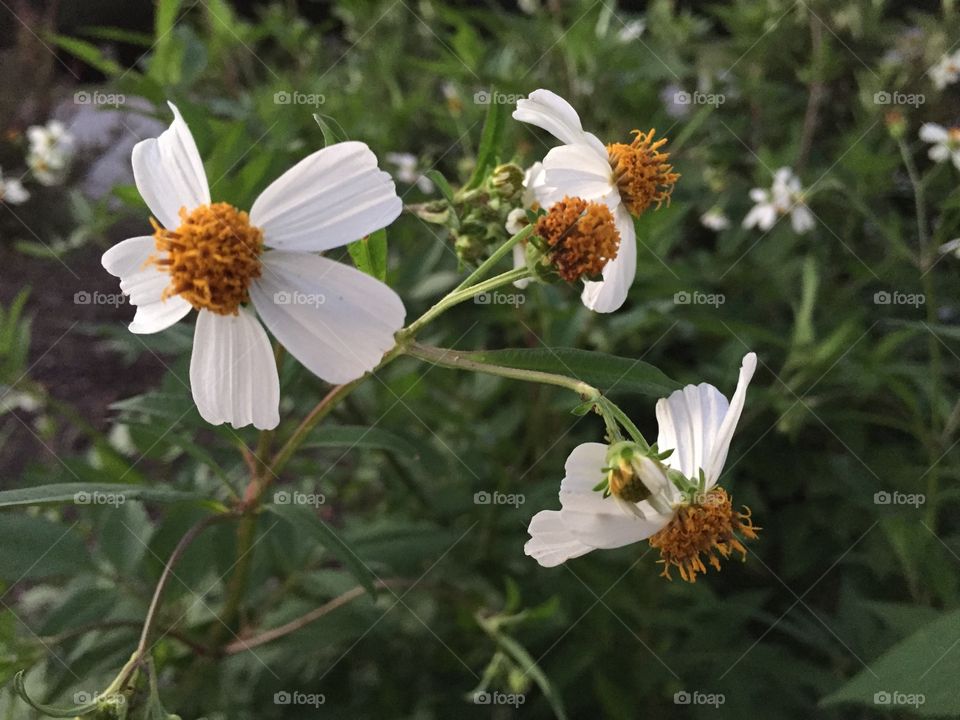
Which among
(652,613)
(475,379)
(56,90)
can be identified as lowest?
(652,613)

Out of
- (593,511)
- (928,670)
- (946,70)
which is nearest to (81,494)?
(593,511)

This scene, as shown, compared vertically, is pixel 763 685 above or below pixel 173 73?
below

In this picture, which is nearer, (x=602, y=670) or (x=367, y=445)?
(x=367, y=445)

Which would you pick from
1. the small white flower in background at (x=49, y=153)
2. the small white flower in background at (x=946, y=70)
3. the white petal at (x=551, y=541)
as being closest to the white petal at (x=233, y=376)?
the white petal at (x=551, y=541)

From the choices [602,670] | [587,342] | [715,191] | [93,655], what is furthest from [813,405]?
[93,655]

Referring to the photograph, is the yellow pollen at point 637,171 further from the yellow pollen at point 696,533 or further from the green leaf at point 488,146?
the yellow pollen at point 696,533

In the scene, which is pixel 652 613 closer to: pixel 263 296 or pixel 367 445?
pixel 367 445

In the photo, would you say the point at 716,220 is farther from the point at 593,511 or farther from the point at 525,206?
the point at 593,511
